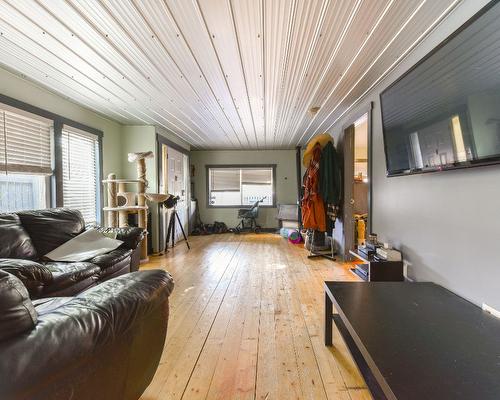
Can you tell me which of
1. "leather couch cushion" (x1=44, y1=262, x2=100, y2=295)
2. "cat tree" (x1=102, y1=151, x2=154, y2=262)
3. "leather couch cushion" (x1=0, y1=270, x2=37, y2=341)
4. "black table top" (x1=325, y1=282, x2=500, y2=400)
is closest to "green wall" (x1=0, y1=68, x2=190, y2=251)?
"cat tree" (x1=102, y1=151, x2=154, y2=262)

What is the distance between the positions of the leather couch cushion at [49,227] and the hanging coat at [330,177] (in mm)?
3213

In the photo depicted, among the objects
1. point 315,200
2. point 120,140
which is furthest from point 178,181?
point 315,200

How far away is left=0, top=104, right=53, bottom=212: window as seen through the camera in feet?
8.09

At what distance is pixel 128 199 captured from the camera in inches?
151

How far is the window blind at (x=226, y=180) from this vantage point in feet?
22.5

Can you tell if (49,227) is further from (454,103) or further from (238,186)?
(238,186)

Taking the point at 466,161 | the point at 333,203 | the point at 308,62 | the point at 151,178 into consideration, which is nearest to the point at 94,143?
the point at 151,178

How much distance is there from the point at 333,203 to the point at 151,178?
10.0 ft

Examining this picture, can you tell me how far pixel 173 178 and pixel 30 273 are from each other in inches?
144

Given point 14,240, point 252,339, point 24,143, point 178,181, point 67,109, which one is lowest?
point 252,339

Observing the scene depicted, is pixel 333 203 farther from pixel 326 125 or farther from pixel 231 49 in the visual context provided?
pixel 231 49

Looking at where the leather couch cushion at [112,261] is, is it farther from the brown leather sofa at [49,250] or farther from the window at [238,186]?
the window at [238,186]

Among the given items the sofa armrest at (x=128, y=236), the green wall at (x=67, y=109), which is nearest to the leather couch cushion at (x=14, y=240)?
the sofa armrest at (x=128, y=236)

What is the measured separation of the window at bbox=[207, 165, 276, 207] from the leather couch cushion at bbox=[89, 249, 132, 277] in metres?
4.21
